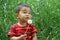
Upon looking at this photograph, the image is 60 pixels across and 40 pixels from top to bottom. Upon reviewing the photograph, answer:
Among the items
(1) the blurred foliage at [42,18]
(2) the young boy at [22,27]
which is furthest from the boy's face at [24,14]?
(1) the blurred foliage at [42,18]

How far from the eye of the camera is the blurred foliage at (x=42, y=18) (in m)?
4.94

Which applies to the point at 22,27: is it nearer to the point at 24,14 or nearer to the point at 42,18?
the point at 24,14

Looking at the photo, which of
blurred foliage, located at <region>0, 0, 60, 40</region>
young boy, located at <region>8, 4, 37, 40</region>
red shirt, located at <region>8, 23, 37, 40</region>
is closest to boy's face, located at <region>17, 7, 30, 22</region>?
young boy, located at <region>8, 4, 37, 40</region>

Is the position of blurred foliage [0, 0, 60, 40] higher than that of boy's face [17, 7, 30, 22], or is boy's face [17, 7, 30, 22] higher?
boy's face [17, 7, 30, 22]

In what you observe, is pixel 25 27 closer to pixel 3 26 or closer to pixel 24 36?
pixel 24 36

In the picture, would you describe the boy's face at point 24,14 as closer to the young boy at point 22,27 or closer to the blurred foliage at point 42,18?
the young boy at point 22,27

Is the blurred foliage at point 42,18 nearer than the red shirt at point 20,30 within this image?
No

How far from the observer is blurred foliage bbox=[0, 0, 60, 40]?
4941 mm

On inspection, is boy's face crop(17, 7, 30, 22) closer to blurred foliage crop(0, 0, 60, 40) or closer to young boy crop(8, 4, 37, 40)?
young boy crop(8, 4, 37, 40)

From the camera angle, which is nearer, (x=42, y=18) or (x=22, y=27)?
(x=22, y=27)

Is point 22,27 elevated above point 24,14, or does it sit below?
below

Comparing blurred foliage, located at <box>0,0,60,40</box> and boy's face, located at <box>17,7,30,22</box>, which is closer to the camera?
boy's face, located at <box>17,7,30,22</box>

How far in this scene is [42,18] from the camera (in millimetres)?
5066

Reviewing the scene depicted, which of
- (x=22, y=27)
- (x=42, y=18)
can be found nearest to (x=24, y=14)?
(x=22, y=27)
